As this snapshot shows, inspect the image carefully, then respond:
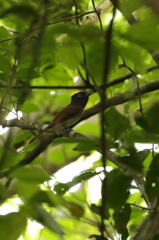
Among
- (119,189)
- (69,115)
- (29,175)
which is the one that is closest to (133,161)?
(119,189)

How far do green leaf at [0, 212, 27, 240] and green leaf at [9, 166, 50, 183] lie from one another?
0.33 ft

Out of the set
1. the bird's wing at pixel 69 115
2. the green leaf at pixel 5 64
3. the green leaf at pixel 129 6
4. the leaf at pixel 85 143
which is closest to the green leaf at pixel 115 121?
the leaf at pixel 85 143

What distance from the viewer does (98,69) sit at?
0.89m

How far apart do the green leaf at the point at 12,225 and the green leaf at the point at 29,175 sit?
0.33 feet

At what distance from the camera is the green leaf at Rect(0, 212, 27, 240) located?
2.44 ft

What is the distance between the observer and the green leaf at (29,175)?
69 cm

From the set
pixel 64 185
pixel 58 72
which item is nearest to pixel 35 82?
pixel 58 72

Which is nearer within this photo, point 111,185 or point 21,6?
point 21,6

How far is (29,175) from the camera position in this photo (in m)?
0.71

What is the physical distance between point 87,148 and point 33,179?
0.30 metres

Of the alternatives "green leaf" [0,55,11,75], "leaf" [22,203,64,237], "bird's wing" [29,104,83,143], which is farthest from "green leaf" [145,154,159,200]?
"bird's wing" [29,104,83,143]

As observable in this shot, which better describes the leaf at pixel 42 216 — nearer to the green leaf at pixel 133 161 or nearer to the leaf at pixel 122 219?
the green leaf at pixel 133 161

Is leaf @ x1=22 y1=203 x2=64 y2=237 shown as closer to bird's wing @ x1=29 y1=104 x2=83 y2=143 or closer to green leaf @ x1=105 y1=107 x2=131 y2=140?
green leaf @ x1=105 y1=107 x2=131 y2=140

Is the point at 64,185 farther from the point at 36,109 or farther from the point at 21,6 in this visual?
the point at 36,109
